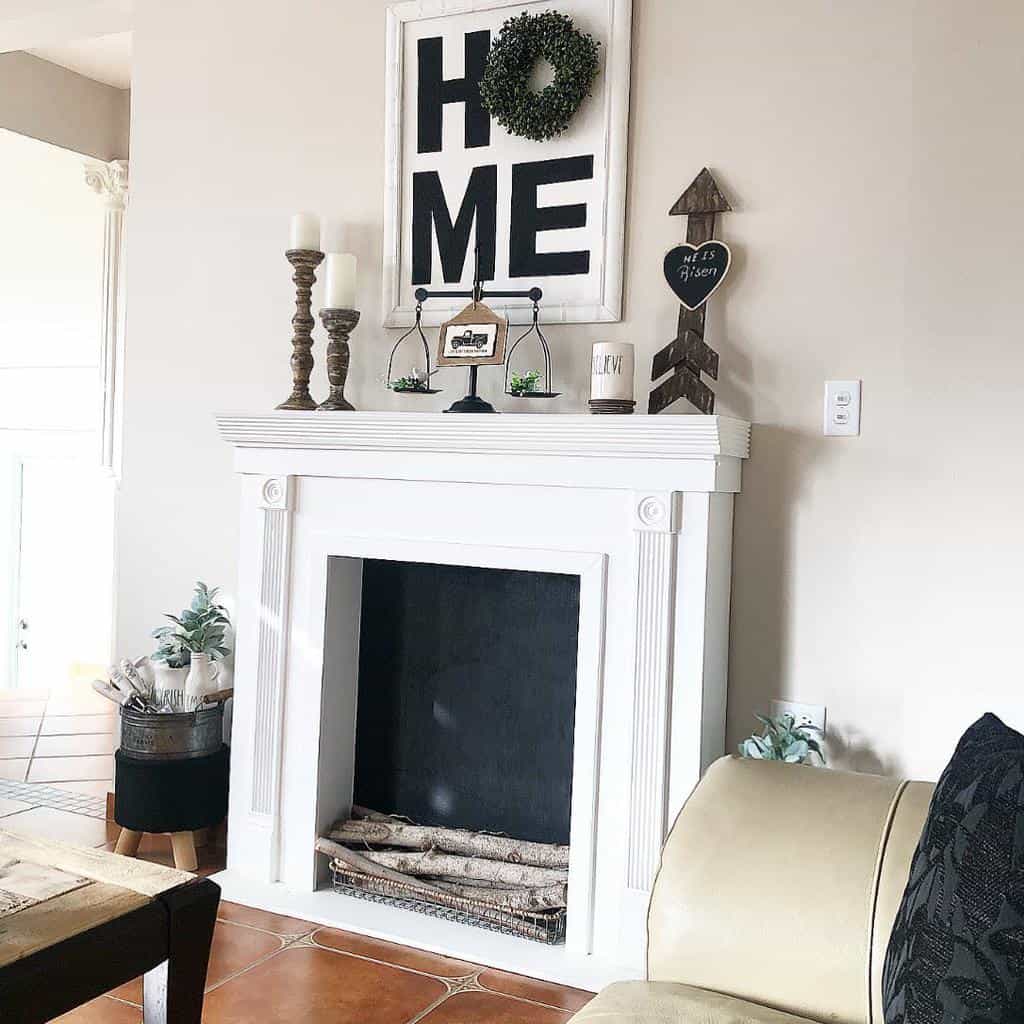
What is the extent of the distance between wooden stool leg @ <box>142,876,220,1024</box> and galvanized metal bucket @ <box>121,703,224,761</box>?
4.56 feet

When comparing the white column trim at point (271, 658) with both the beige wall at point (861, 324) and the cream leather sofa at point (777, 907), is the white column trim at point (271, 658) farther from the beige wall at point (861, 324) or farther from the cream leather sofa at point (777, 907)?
the cream leather sofa at point (777, 907)

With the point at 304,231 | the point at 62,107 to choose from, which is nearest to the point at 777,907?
the point at 304,231

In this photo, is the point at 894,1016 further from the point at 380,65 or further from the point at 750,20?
the point at 380,65

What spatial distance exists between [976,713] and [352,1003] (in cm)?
143

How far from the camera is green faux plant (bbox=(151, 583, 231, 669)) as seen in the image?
3102mm

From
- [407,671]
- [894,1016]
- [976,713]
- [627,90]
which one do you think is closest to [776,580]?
[976,713]

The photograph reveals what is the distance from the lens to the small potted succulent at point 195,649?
3066 mm

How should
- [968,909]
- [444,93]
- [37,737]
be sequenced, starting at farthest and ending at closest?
[37,737] → [444,93] → [968,909]

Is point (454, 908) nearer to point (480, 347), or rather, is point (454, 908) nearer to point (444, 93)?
point (480, 347)

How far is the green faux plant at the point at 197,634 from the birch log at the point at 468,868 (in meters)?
0.70

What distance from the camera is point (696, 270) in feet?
8.54

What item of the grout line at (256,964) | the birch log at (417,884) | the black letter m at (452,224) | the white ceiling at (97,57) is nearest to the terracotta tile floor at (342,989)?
the grout line at (256,964)

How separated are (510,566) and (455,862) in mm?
754

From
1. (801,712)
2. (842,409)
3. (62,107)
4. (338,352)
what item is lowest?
(801,712)
